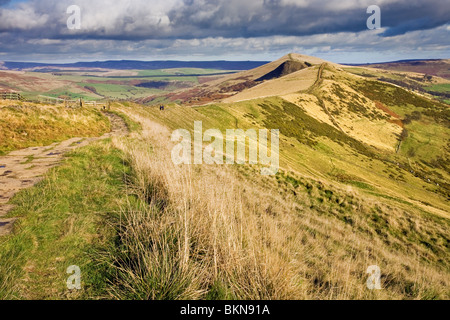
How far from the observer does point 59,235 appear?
563 cm

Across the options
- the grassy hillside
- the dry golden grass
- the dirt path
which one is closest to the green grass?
the dirt path

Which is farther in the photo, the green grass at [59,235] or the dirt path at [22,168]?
the dirt path at [22,168]

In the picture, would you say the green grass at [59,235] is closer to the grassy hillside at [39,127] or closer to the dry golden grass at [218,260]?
the dry golden grass at [218,260]

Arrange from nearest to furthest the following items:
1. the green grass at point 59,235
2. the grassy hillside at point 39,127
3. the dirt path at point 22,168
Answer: the green grass at point 59,235 < the dirt path at point 22,168 < the grassy hillside at point 39,127

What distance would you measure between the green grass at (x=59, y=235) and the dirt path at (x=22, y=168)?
281 mm

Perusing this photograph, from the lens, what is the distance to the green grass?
428cm

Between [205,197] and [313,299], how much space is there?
11.4ft

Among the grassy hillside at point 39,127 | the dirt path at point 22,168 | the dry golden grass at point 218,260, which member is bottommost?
the dry golden grass at point 218,260

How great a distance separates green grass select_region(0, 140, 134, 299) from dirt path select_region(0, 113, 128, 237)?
0.28 metres

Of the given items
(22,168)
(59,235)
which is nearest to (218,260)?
(59,235)

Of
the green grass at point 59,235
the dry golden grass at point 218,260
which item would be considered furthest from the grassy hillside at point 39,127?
the dry golden grass at point 218,260

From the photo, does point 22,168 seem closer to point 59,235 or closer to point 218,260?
point 59,235

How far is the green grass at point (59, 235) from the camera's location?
14.0 ft

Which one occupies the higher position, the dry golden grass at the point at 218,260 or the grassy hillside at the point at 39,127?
the grassy hillside at the point at 39,127
